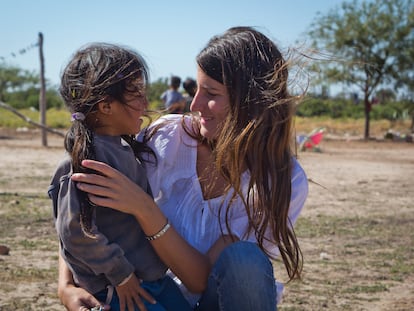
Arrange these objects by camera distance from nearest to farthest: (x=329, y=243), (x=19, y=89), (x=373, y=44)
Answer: (x=329, y=243) < (x=373, y=44) < (x=19, y=89)

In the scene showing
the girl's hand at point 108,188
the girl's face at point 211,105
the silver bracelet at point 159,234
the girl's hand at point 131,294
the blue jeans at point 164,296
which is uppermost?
the girl's face at point 211,105

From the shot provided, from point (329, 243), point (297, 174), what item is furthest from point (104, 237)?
point (329, 243)

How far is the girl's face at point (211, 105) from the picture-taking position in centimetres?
257

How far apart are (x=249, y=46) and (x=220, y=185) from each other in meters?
0.51

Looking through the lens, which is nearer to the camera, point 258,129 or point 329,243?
point 258,129

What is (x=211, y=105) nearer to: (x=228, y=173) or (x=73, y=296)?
(x=228, y=173)

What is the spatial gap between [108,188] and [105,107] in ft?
0.93

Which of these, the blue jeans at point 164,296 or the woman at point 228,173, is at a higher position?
the woman at point 228,173

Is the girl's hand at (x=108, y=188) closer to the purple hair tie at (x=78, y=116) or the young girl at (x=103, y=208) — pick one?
the young girl at (x=103, y=208)

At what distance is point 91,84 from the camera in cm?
229

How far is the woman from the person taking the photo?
7.73 ft

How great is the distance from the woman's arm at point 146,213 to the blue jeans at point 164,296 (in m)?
0.05

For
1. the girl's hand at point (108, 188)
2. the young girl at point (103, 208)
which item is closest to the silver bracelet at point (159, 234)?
the young girl at point (103, 208)

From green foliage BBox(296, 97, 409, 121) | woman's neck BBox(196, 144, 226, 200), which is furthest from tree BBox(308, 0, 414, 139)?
woman's neck BBox(196, 144, 226, 200)
